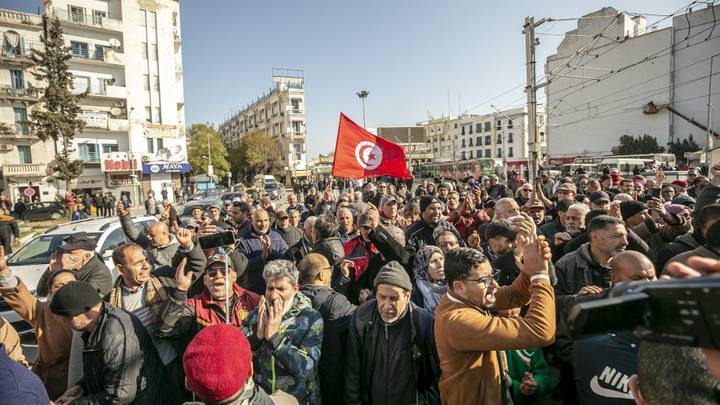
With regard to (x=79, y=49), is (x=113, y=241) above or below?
below

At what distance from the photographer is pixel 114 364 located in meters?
2.26

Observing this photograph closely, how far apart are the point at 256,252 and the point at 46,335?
2662mm

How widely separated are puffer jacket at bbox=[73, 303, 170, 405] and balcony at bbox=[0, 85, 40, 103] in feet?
130

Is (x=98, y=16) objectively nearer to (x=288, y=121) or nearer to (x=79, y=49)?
(x=79, y=49)

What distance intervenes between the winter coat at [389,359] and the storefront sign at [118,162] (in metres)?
37.3

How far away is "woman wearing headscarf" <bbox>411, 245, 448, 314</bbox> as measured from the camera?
3270mm

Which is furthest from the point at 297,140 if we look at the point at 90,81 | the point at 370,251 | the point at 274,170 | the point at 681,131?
the point at 370,251

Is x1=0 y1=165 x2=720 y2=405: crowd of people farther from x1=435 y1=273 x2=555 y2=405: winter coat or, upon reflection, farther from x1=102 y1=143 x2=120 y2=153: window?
x1=102 y1=143 x2=120 y2=153: window

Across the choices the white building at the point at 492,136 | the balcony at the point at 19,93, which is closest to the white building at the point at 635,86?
the white building at the point at 492,136

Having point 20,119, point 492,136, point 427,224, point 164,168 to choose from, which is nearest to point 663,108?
point 492,136

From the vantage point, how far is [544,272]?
1.94 m

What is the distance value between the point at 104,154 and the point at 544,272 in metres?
40.4

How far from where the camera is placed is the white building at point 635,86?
1658 inches

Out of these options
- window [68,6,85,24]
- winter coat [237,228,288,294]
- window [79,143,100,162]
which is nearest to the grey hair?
winter coat [237,228,288,294]
